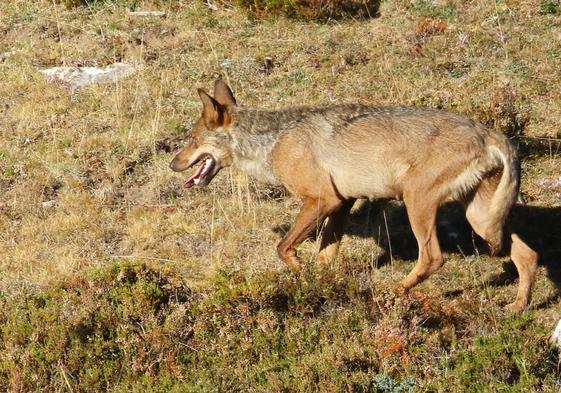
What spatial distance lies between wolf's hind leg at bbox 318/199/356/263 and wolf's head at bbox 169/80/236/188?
1239 millimetres

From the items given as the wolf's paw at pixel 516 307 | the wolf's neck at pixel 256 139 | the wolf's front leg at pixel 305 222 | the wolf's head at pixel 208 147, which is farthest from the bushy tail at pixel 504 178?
the wolf's head at pixel 208 147

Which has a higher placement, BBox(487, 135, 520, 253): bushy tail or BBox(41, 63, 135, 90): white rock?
BBox(487, 135, 520, 253): bushy tail

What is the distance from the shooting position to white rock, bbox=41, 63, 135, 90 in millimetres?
14258

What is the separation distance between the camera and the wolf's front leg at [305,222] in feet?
29.2

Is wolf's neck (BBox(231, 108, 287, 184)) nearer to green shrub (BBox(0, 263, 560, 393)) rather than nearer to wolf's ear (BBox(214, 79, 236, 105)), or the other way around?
wolf's ear (BBox(214, 79, 236, 105))

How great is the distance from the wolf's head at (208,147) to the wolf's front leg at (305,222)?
1.18m

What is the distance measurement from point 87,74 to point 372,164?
7058 millimetres

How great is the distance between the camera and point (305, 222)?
8938 mm

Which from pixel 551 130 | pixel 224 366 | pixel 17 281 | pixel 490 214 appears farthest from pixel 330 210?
pixel 551 130

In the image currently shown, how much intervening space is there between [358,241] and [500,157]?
2.46m

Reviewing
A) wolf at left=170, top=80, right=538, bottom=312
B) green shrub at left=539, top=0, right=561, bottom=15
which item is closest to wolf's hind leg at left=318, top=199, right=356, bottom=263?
wolf at left=170, top=80, right=538, bottom=312

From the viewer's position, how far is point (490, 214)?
8.58 m

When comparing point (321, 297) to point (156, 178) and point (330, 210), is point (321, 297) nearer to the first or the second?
point (330, 210)

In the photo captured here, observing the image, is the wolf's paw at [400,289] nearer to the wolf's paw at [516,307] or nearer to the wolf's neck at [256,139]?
the wolf's paw at [516,307]
